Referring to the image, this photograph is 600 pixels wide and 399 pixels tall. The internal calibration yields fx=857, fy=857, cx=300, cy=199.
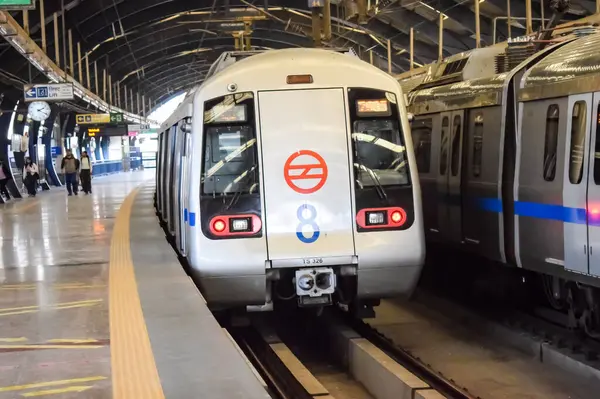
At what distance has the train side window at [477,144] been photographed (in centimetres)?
986

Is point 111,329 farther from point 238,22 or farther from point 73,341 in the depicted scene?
point 238,22

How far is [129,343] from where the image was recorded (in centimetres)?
567

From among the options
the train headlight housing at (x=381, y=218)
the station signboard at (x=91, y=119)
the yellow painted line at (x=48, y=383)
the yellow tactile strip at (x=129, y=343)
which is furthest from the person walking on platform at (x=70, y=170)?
the yellow painted line at (x=48, y=383)

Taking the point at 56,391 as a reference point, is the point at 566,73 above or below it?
above

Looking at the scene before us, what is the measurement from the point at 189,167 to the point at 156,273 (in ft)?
3.76

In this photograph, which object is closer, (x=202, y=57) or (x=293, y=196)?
(x=293, y=196)

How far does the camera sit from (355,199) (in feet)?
27.0

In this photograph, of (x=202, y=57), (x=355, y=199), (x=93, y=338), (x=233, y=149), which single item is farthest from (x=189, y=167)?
(x=202, y=57)

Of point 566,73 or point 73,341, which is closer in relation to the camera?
point 73,341

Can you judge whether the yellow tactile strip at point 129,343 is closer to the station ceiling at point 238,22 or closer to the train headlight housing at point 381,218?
the train headlight housing at point 381,218

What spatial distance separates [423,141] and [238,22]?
21126 mm

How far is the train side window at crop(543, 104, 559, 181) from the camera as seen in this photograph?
8055 mm

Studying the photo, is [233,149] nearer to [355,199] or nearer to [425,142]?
[355,199]

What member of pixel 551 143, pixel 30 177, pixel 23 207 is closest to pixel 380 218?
pixel 551 143
